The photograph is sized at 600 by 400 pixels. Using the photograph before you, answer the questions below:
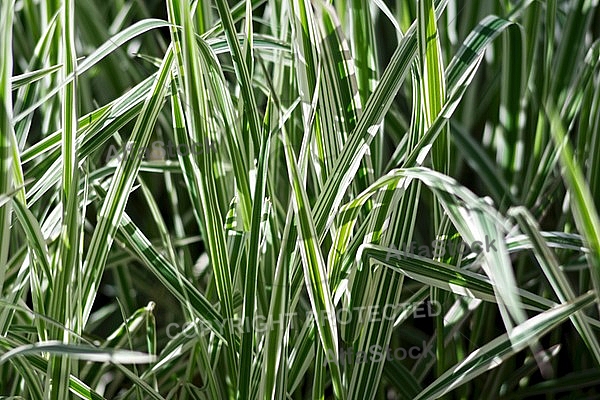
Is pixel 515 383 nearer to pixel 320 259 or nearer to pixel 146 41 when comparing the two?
pixel 320 259

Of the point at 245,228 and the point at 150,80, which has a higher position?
the point at 150,80

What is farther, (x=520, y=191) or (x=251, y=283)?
(x=520, y=191)

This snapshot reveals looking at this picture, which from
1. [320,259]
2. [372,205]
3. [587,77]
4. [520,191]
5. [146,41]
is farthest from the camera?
[146,41]

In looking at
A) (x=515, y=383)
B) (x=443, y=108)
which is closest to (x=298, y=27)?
(x=443, y=108)

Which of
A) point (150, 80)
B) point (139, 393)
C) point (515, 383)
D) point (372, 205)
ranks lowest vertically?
point (515, 383)

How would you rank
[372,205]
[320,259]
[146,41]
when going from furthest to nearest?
1. [146,41]
2. [372,205]
3. [320,259]

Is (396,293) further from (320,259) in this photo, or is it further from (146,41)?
(146,41)

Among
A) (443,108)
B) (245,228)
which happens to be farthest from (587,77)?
(245,228)
